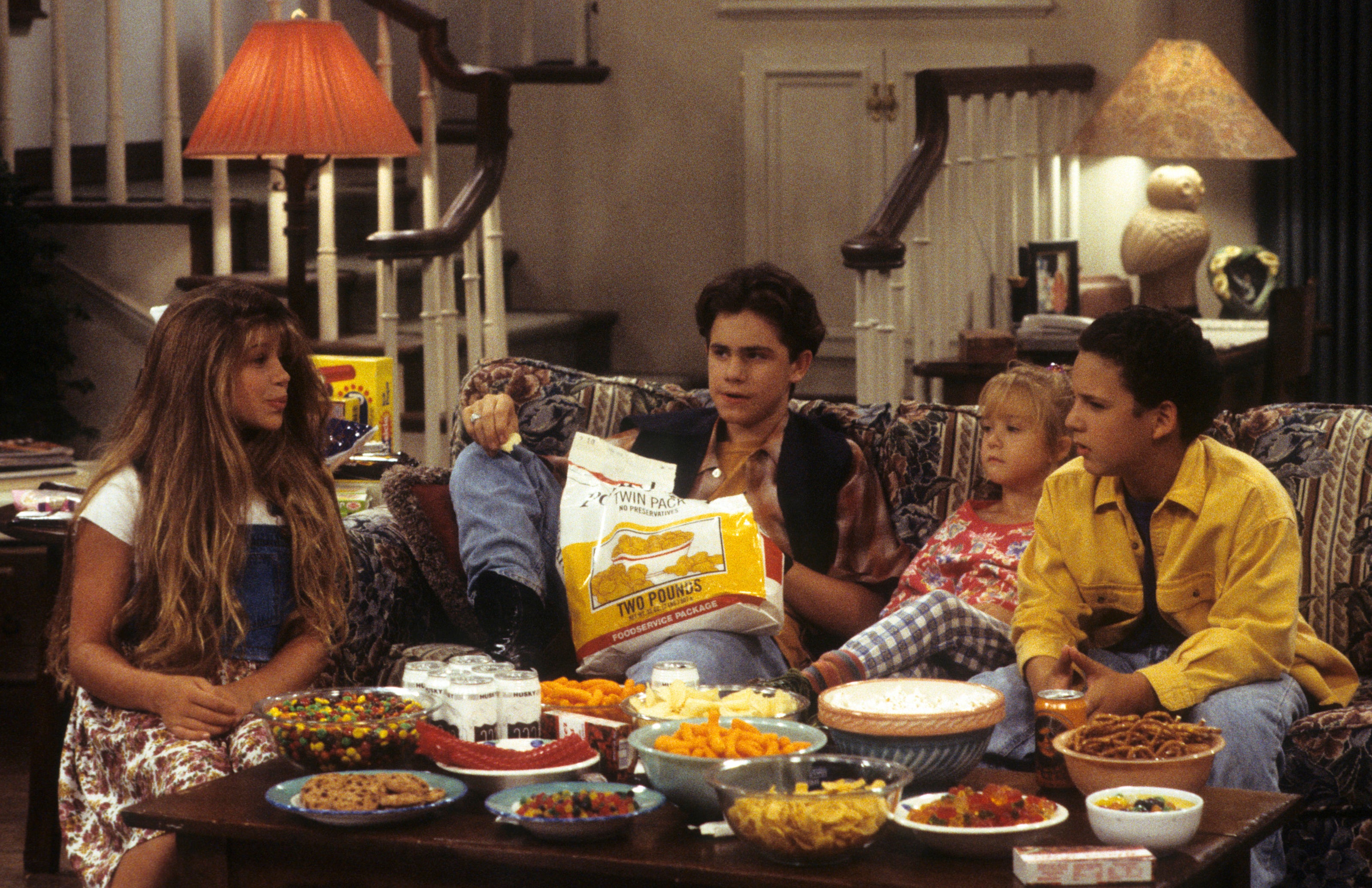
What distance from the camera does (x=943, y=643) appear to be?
2.57 m

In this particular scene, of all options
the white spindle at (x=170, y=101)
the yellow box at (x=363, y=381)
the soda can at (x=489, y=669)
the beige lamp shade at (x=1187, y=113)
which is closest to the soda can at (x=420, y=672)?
the soda can at (x=489, y=669)

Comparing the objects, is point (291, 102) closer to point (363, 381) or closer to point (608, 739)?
point (363, 381)

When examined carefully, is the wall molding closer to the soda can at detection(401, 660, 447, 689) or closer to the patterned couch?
the patterned couch

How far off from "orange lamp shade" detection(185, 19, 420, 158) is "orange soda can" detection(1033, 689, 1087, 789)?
2.18 m

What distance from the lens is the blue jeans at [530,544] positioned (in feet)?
8.45

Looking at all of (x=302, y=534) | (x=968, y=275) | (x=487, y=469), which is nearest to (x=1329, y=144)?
(x=968, y=275)

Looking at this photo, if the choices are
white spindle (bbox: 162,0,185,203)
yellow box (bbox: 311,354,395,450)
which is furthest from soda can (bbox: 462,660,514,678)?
white spindle (bbox: 162,0,185,203)

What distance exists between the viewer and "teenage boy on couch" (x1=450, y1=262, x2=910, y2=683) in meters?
2.80

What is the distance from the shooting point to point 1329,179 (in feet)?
17.7

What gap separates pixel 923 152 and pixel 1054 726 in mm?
2732

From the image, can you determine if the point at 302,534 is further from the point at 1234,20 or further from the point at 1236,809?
the point at 1234,20

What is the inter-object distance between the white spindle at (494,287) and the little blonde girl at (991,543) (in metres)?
2.08

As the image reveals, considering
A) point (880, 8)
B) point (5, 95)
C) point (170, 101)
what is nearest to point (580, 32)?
point (880, 8)

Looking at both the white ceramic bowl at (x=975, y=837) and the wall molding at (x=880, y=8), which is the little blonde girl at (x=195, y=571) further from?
the wall molding at (x=880, y=8)
